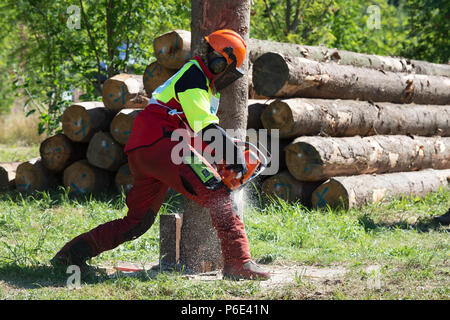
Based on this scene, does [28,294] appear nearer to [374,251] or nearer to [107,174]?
[374,251]

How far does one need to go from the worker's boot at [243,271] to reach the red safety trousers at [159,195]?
0.10ft

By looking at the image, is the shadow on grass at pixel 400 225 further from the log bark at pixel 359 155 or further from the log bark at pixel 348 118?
the log bark at pixel 348 118

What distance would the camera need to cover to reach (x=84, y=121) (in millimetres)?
8312

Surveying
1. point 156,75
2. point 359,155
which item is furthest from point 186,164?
point 359,155

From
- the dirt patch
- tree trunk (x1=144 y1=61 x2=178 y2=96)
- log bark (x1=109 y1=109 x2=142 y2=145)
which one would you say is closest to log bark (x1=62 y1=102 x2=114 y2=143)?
log bark (x1=109 y1=109 x2=142 y2=145)

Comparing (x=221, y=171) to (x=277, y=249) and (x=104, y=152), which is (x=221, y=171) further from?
(x=104, y=152)

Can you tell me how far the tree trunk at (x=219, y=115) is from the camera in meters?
4.85

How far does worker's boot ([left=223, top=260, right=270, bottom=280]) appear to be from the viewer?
14.4 feet

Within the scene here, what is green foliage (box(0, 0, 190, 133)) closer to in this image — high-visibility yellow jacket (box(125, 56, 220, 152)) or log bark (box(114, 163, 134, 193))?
log bark (box(114, 163, 134, 193))

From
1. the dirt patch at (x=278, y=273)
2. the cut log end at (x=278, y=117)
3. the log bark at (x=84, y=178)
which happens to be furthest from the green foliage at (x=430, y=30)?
the dirt patch at (x=278, y=273)

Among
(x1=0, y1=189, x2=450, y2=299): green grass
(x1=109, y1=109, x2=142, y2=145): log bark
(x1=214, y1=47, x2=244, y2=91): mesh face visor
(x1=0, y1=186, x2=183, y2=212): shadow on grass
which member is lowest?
(x1=0, y1=189, x2=450, y2=299): green grass

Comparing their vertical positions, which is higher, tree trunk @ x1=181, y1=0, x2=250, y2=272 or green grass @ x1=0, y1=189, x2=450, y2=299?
tree trunk @ x1=181, y1=0, x2=250, y2=272

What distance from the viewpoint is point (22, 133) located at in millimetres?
14688

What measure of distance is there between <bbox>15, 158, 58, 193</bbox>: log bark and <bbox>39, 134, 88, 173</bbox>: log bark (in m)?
0.12
